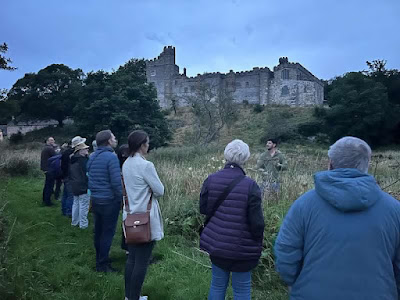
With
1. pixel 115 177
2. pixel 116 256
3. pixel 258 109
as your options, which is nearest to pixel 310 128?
pixel 258 109

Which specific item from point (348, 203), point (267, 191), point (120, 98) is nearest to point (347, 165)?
point (348, 203)

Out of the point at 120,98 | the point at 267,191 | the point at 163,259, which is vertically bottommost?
the point at 163,259

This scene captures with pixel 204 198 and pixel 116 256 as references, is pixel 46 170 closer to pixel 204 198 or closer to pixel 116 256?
pixel 116 256

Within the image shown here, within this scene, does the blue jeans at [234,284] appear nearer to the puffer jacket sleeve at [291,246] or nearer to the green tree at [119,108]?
the puffer jacket sleeve at [291,246]

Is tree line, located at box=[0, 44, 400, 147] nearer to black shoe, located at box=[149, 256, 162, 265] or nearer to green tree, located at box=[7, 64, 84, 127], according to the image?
green tree, located at box=[7, 64, 84, 127]

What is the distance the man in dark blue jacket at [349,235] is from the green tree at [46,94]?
43.4m

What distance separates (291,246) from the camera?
7.00ft

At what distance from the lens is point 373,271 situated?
6.47 ft

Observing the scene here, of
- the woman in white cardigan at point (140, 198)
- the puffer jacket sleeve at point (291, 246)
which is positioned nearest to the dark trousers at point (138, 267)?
the woman in white cardigan at point (140, 198)

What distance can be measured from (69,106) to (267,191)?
40.5 m

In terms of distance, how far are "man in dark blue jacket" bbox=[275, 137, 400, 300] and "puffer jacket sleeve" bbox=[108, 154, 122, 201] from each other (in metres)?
2.81

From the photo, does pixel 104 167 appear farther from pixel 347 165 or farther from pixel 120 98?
pixel 120 98

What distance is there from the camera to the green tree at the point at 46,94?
43.4 m

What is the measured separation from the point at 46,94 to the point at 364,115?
35754 mm
